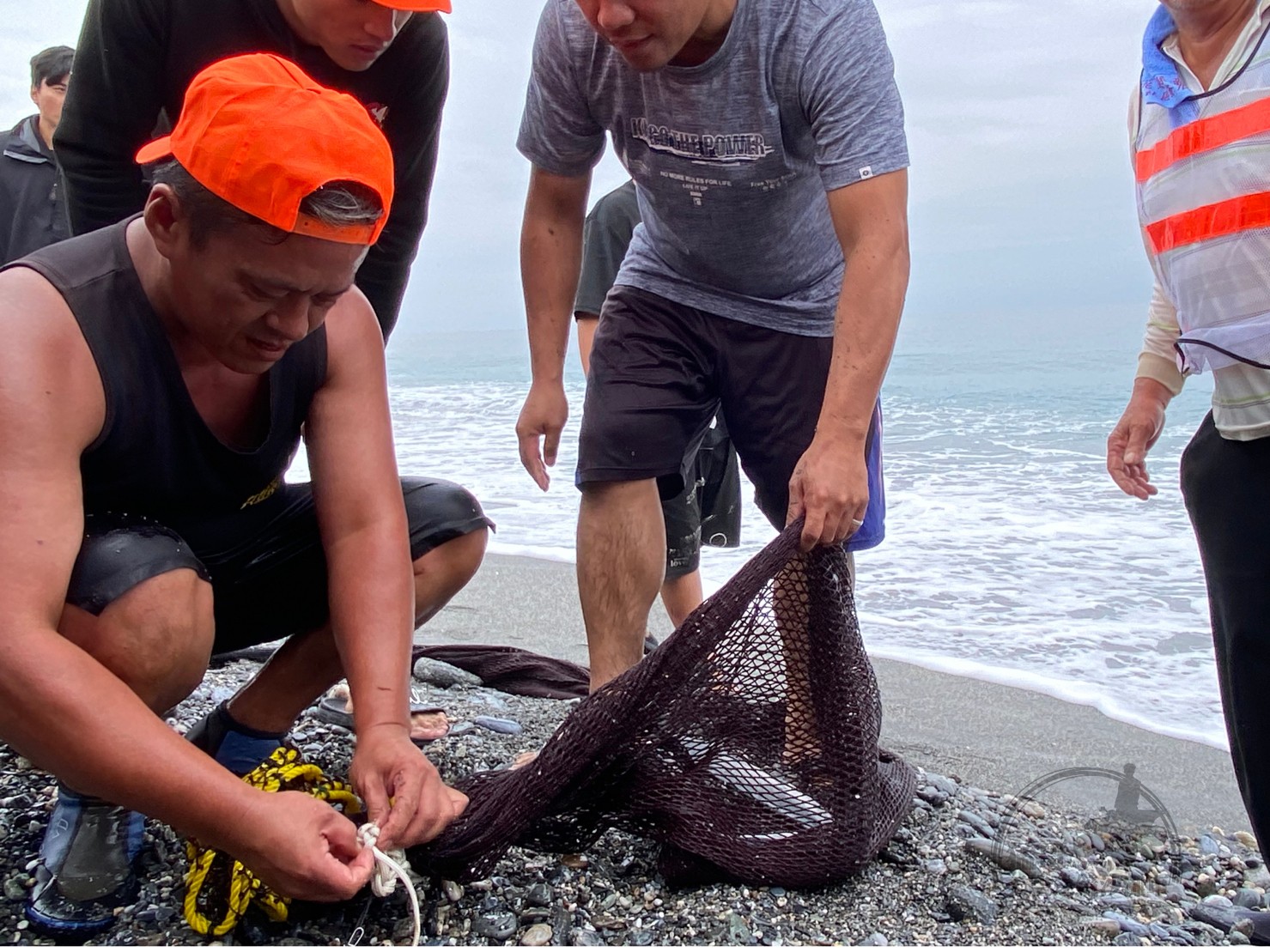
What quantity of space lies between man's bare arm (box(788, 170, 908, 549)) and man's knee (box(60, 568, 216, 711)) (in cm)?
118

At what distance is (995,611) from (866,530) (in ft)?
9.50

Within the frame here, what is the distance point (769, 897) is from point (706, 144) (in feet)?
5.64

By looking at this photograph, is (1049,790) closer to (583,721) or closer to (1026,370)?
(583,721)

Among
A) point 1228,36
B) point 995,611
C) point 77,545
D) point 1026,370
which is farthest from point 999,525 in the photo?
point 1026,370

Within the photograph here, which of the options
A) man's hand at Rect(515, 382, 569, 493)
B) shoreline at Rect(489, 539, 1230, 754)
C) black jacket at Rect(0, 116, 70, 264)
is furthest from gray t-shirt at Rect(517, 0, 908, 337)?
black jacket at Rect(0, 116, 70, 264)

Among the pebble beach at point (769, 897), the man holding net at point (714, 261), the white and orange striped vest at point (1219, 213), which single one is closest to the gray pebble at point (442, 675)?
the pebble beach at point (769, 897)

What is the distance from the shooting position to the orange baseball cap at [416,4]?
2438 millimetres

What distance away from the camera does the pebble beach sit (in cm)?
207

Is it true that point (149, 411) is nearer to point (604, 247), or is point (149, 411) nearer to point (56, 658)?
point (56, 658)

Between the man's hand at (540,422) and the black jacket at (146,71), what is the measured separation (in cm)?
81

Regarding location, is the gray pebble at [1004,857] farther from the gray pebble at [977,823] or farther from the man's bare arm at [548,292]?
the man's bare arm at [548,292]

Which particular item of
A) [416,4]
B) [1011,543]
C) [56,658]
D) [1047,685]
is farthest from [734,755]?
[1011,543]

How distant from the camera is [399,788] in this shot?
194 cm

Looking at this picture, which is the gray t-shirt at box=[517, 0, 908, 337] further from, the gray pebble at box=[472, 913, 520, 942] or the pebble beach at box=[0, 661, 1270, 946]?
the gray pebble at box=[472, 913, 520, 942]
